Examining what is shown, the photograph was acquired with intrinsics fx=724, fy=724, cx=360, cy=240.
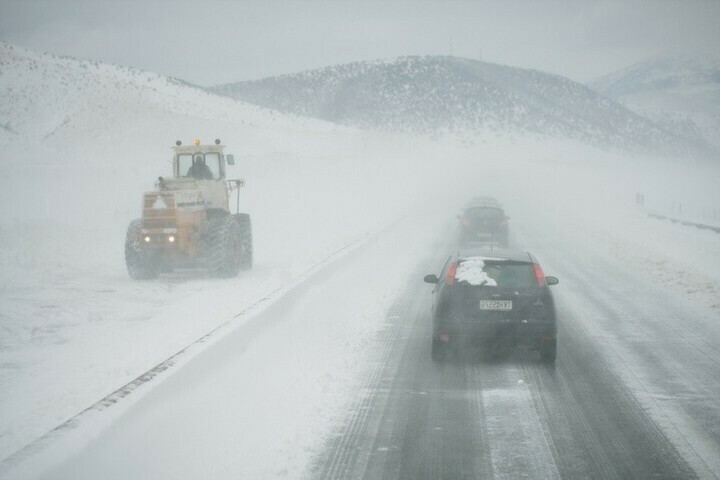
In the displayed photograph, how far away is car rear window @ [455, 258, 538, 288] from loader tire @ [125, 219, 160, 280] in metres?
8.64

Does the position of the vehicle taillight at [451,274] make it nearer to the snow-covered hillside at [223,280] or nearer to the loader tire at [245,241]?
the snow-covered hillside at [223,280]

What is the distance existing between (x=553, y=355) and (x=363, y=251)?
38.6ft

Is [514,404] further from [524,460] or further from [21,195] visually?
[21,195]

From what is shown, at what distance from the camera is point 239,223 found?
17.8 meters

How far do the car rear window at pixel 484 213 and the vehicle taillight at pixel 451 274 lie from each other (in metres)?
14.8

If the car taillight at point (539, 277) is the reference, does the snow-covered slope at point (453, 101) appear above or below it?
above

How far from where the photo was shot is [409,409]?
7.43m

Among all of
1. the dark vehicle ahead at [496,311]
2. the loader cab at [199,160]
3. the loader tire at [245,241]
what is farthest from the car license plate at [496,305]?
A: the loader cab at [199,160]

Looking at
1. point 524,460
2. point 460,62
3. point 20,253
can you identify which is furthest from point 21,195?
point 460,62

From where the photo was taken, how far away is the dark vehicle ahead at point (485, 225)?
78.6 ft

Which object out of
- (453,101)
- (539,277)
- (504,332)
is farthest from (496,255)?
(453,101)

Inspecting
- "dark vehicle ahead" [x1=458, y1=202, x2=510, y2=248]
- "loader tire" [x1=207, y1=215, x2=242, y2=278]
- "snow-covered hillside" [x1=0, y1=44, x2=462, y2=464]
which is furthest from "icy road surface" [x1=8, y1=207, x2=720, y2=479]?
"dark vehicle ahead" [x1=458, y1=202, x2=510, y2=248]

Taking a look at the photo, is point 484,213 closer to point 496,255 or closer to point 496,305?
point 496,255

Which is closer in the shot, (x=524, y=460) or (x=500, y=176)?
(x=524, y=460)
